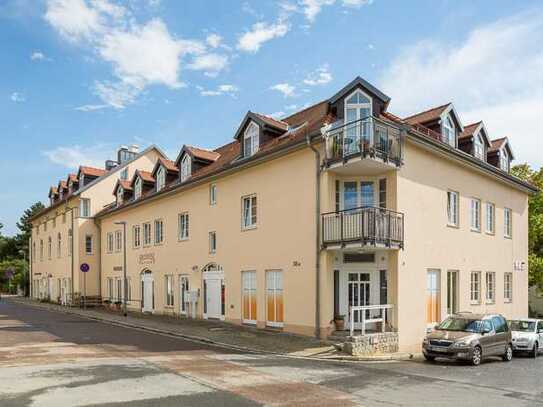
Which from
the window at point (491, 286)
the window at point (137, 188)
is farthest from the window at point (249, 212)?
the window at point (137, 188)

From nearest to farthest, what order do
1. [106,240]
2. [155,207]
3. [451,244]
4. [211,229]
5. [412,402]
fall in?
[412,402]
[451,244]
[211,229]
[155,207]
[106,240]

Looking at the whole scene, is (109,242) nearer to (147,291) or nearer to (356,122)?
(147,291)

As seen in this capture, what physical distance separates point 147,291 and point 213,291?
26.6 ft

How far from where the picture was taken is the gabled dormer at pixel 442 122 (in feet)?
70.2

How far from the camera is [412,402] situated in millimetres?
9602

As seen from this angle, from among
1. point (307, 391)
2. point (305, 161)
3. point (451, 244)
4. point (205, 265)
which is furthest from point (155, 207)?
point (307, 391)

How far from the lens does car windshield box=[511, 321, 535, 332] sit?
19.0 meters

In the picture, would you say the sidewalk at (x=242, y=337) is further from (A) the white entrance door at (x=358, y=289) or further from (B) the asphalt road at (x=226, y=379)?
(A) the white entrance door at (x=358, y=289)

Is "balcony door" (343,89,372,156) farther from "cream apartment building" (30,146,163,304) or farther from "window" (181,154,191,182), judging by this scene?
"cream apartment building" (30,146,163,304)

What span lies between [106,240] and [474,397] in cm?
3201

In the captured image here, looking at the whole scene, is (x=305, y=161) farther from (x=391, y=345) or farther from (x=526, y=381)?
(x=526, y=381)

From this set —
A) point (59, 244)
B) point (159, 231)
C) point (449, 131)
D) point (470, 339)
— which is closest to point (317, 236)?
point (470, 339)

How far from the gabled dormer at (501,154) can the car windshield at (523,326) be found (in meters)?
8.87

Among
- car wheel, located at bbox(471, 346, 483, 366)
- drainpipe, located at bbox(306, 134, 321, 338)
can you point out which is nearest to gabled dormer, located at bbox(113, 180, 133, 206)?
drainpipe, located at bbox(306, 134, 321, 338)
